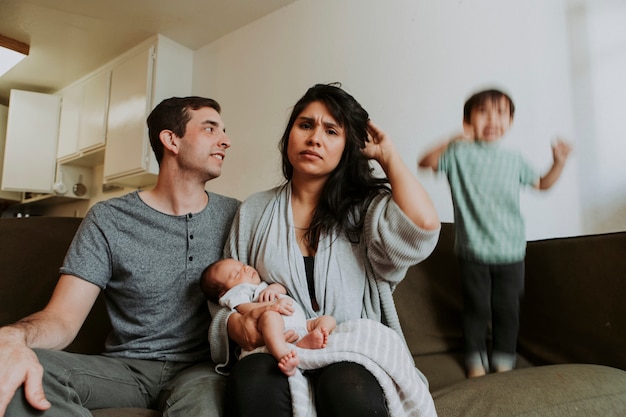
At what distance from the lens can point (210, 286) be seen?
1.12m

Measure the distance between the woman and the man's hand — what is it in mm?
326

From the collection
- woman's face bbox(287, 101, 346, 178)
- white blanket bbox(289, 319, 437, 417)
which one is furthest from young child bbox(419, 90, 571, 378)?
white blanket bbox(289, 319, 437, 417)

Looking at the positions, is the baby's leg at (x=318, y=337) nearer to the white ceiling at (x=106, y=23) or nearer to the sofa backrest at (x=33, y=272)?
the sofa backrest at (x=33, y=272)

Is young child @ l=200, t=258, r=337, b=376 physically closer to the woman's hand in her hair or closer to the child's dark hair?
the woman's hand in her hair

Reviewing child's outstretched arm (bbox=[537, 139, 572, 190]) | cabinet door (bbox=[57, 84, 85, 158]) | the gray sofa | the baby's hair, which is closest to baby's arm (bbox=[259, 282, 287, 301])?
the baby's hair

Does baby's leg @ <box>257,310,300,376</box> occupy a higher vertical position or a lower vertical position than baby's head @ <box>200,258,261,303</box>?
lower

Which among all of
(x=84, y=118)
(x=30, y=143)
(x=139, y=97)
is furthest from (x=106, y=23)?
(x=30, y=143)

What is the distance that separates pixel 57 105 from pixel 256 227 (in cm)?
363

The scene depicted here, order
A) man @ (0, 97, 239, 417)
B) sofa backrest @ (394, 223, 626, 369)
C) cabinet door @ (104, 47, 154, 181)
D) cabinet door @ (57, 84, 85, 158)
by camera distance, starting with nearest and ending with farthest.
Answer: man @ (0, 97, 239, 417) → sofa backrest @ (394, 223, 626, 369) → cabinet door @ (104, 47, 154, 181) → cabinet door @ (57, 84, 85, 158)

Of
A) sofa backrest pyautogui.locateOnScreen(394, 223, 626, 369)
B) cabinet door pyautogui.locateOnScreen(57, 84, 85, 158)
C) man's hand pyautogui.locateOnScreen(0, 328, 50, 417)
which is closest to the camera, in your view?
man's hand pyautogui.locateOnScreen(0, 328, 50, 417)

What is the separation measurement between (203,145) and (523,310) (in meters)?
1.14

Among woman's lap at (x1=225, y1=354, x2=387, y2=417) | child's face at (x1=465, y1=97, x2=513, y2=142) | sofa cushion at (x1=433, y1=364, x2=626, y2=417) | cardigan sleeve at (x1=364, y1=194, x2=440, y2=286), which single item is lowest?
sofa cushion at (x1=433, y1=364, x2=626, y2=417)

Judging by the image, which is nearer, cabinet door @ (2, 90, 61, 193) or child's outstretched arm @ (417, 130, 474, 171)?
child's outstretched arm @ (417, 130, 474, 171)

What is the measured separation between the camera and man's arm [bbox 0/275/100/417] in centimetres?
76
